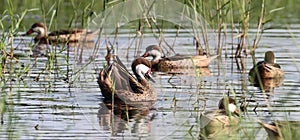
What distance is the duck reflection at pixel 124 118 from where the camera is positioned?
331 inches

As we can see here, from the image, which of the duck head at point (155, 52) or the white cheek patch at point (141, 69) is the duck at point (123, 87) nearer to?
the white cheek patch at point (141, 69)

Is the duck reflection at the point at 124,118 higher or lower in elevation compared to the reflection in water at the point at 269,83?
lower

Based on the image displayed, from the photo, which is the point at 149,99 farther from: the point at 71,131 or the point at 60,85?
the point at 71,131

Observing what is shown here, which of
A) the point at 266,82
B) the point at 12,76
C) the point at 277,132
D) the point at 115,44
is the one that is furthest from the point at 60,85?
the point at 277,132

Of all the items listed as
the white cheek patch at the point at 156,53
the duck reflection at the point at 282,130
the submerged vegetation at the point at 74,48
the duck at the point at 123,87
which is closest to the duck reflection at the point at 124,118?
the duck at the point at 123,87

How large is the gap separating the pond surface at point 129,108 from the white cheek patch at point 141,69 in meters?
0.33

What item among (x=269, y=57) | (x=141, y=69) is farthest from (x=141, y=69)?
(x=269, y=57)

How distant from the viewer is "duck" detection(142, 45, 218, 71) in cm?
1378

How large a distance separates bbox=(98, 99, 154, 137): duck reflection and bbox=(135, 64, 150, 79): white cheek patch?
797mm

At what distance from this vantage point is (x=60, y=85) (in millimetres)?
11328

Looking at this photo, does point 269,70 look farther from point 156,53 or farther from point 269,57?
point 156,53

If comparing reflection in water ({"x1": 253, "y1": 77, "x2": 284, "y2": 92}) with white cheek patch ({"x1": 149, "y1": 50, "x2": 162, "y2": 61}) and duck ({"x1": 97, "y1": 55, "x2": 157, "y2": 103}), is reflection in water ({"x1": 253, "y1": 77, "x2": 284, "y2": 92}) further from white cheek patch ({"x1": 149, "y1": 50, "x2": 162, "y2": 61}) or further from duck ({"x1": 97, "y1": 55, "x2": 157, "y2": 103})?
white cheek patch ({"x1": 149, "y1": 50, "x2": 162, "y2": 61})

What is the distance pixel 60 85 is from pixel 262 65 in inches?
127

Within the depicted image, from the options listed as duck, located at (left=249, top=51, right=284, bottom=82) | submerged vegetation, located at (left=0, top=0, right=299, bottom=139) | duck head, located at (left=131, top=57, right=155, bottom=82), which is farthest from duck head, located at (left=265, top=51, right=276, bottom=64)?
duck head, located at (left=131, top=57, right=155, bottom=82)
